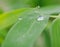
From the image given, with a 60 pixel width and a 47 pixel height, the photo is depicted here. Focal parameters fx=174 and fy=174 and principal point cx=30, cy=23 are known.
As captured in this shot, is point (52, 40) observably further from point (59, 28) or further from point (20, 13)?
point (20, 13)

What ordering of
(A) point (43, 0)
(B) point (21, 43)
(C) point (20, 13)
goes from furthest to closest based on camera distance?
(A) point (43, 0), (C) point (20, 13), (B) point (21, 43)

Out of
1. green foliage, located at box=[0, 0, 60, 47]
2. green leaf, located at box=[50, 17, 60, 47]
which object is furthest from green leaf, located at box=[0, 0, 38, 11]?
green leaf, located at box=[50, 17, 60, 47]

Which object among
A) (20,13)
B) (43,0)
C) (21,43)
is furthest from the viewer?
(43,0)

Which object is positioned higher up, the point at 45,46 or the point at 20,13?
the point at 20,13

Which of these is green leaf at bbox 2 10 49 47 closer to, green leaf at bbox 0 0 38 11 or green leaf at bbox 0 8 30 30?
green leaf at bbox 0 8 30 30

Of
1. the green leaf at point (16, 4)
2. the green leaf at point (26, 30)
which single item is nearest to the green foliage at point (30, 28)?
the green leaf at point (26, 30)

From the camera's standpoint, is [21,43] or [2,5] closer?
[21,43]

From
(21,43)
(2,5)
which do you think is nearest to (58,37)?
(21,43)
